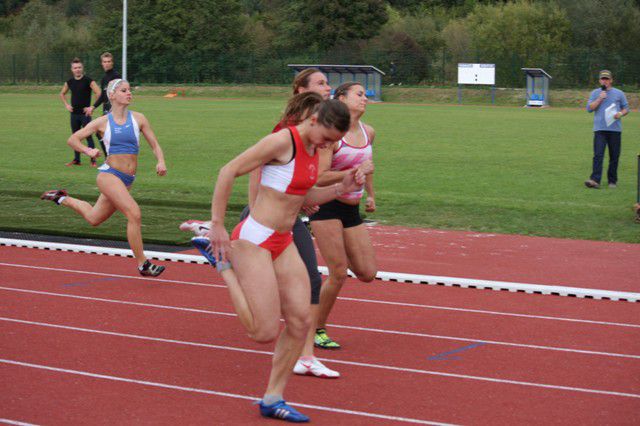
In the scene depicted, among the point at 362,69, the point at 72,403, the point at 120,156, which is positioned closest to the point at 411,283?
the point at 120,156

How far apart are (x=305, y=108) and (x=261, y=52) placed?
6588cm

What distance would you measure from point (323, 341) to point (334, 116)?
2378 mm

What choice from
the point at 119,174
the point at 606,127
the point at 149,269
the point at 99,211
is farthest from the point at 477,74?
the point at 149,269

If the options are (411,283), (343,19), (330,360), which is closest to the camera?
(330,360)

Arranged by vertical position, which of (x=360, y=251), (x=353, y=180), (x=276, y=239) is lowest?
(x=360, y=251)

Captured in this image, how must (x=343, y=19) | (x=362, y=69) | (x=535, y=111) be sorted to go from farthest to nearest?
(x=343, y=19), (x=362, y=69), (x=535, y=111)

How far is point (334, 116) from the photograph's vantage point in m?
5.78

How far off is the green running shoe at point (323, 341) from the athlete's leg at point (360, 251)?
0.52m

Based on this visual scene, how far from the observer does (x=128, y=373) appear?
6.94 m

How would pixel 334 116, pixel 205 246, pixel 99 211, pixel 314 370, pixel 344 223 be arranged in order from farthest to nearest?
1. pixel 99 211
2. pixel 344 223
3. pixel 314 370
4. pixel 205 246
5. pixel 334 116

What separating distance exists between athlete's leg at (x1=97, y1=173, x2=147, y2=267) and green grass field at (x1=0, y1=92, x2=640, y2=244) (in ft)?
8.04

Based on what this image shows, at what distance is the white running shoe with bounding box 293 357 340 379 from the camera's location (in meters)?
6.90

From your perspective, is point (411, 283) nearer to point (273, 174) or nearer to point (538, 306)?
point (538, 306)

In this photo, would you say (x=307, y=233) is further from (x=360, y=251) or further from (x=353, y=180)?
(x=353, y=180)
